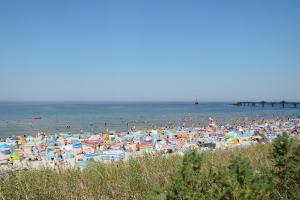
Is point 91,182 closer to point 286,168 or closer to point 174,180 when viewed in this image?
point 174,180

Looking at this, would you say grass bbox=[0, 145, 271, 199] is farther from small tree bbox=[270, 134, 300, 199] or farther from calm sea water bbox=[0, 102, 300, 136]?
calm sea water bbox=[0, 102, 300, 136]

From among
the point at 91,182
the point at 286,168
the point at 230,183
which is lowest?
the point at 91,182

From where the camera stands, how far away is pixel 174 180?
127 inches

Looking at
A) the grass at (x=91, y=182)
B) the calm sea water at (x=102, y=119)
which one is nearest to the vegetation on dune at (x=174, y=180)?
the grass at (x=91, y=182)

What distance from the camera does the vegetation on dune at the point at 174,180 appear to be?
3111 millimetres

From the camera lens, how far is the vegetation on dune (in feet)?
10.2

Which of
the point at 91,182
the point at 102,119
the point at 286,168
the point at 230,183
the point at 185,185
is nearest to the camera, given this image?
the point at 230,183

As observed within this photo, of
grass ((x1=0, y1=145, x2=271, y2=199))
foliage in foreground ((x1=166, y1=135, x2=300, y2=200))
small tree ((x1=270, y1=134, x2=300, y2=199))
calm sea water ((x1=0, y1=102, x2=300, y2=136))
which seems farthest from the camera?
calm sea water ((x1=0, y1=102, x2=300, y2=136))

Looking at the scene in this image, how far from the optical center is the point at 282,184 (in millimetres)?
4148

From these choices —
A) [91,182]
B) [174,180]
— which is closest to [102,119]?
[91,182]

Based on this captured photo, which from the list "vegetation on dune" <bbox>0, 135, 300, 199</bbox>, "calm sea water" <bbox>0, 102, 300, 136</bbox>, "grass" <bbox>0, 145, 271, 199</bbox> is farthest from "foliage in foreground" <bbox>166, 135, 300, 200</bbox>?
"calm sea water" <bbox>0, 102, 300, 136</bbox>

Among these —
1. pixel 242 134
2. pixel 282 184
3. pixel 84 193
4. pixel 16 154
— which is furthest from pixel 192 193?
pixel 242 134

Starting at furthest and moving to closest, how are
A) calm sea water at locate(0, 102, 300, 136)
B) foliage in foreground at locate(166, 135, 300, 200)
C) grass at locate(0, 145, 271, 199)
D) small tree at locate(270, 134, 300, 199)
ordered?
calm sea water at locate(0, 102, 300, 136), grass at locate(0, 145, 271, 199), small tree at locate(270, 134, 300, 199), foliage in foreground at locate(166, 135, 300, 200)

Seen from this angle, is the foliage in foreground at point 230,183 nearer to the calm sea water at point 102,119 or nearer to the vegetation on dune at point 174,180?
the vegetation on dune at point 174,180
